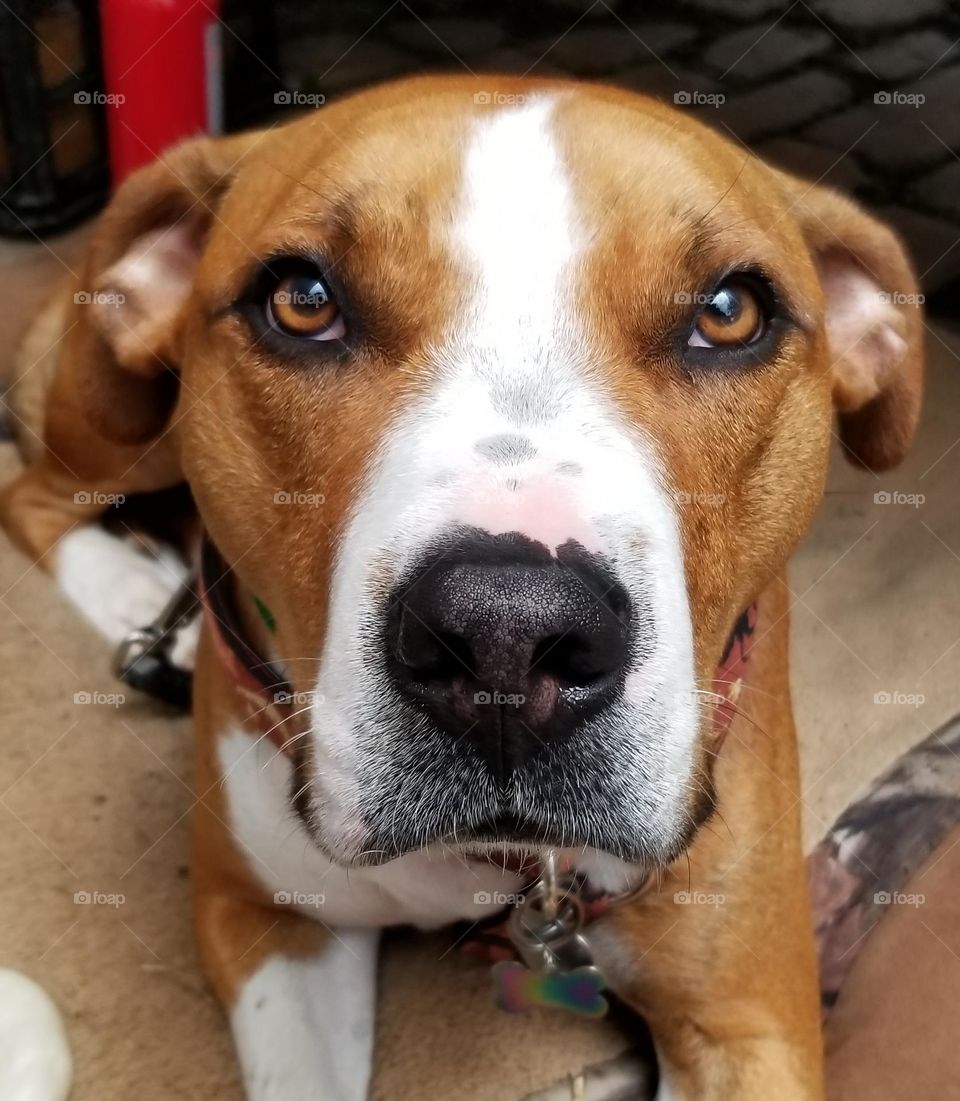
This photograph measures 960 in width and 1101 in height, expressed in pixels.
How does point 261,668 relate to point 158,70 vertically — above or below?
below

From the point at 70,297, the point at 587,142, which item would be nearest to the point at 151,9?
the point at 70,297

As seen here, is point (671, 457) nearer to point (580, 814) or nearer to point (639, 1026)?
point (580, 814)

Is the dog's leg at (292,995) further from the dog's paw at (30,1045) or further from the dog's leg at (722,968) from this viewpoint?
the dog's leg at (722,968)

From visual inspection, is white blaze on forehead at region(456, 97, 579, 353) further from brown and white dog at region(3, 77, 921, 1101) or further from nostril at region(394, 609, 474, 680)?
nostril at region(394, 609, 474, 680)

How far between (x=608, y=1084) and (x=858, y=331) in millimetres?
1440

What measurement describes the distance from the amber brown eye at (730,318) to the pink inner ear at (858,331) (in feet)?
1.52

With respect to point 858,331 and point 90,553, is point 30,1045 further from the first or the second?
point 858,331

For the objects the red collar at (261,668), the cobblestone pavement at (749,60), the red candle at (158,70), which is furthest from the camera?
→ the cobblestone pavement at (749,60)

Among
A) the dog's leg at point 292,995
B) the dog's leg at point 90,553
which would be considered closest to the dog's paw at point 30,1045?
the dog's leg at point 292,995

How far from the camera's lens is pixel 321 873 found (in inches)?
76.4

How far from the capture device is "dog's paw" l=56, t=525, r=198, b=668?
9.35 ft

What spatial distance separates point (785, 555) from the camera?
1781 mm

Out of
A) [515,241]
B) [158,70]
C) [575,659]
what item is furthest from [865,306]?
[158,70]

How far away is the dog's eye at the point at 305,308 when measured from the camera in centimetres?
155
